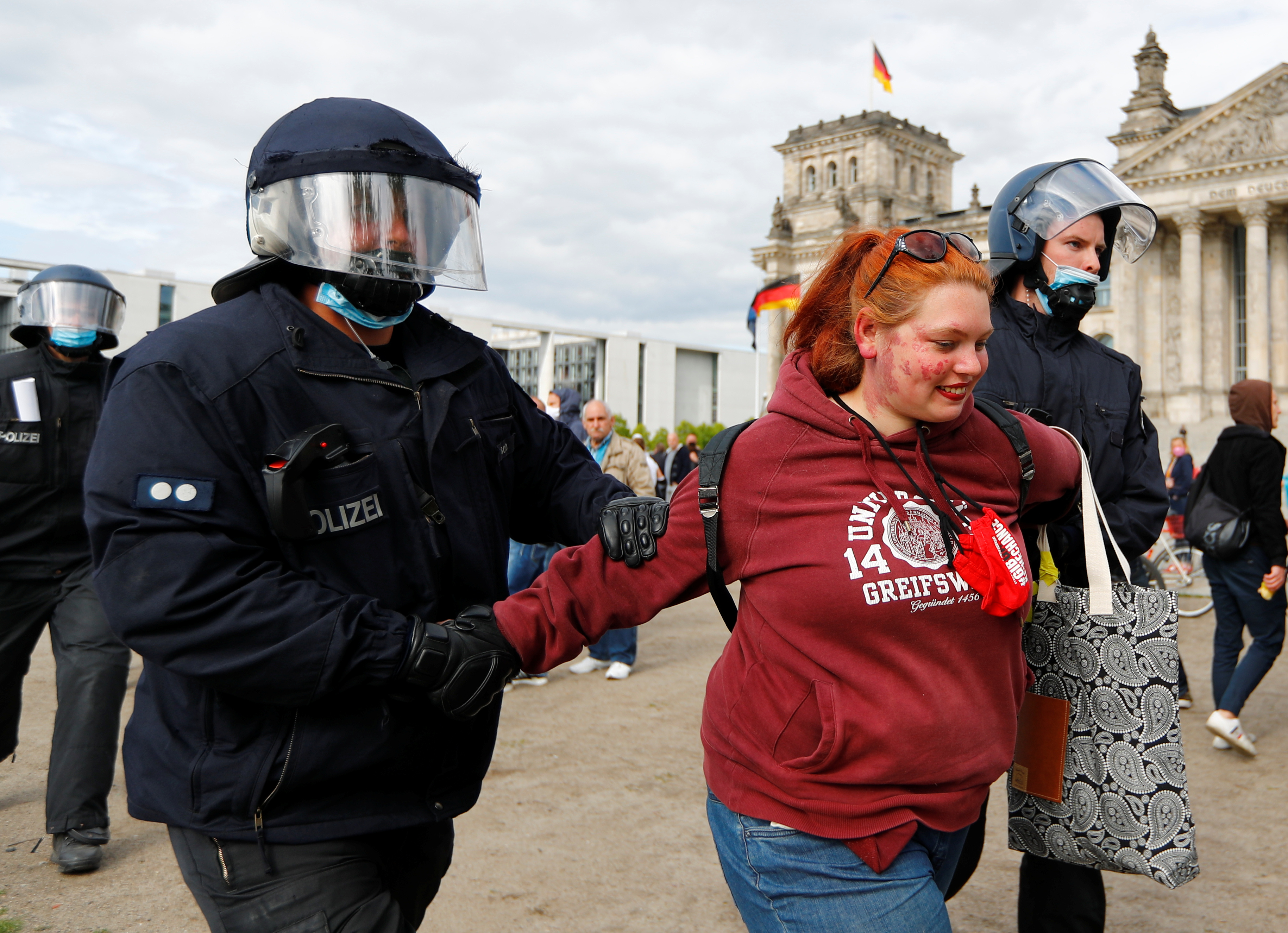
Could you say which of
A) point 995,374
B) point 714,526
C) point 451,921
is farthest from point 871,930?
point 451,921

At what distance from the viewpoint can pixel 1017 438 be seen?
85.4 inches

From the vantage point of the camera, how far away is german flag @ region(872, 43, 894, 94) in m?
57.5

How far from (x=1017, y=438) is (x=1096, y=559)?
13.5 inches

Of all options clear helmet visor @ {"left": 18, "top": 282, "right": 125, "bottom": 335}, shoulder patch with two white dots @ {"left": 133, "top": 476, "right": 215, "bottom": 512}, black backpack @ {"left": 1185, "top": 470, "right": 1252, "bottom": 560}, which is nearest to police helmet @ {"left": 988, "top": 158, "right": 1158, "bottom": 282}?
shoulder patch with two white dots @ {"left": 133, "top": 476, "right": 215, "bottom": 512}

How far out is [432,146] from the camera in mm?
2234

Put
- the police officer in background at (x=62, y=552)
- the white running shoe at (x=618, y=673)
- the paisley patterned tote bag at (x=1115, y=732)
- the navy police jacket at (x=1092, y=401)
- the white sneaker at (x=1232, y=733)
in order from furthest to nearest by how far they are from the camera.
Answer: the white running shoe at (x=618, y=673)
the white sneaker at (x=1232, y=733)
the police officer in background at (x=62, y=552)
the navy police jacket at (x=1092, y=401)
the paisley patterned tote bag at (x=1115, y=732)

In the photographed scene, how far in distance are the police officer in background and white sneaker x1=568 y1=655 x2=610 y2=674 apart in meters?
3.70

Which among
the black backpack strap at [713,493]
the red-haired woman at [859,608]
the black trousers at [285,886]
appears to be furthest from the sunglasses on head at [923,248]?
the black trousers at [285,886]

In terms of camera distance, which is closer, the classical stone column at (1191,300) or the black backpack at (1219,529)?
the black backpack at (1219,529)

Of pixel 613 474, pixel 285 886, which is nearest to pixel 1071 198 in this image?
pixel 285 886

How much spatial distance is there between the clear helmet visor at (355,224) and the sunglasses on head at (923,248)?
0.89m

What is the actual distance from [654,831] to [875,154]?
57842 millimetres

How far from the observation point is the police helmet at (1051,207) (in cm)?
300

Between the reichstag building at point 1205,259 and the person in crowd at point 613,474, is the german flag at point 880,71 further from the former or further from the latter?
the person in crowd at point 613,474
